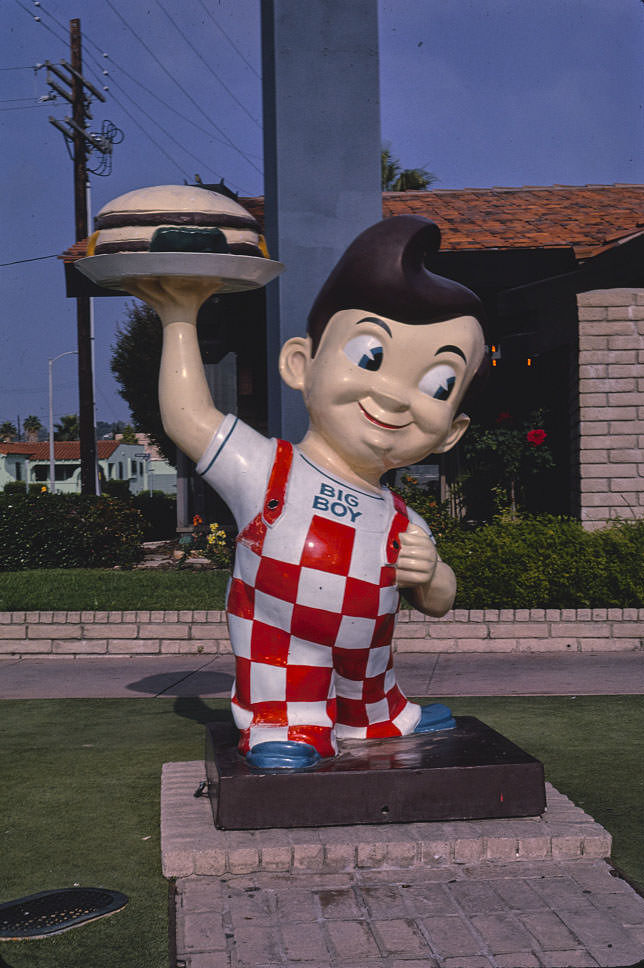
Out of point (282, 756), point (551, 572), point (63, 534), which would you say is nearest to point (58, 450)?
point (63, 534)

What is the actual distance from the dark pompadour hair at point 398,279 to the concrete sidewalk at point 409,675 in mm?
3827

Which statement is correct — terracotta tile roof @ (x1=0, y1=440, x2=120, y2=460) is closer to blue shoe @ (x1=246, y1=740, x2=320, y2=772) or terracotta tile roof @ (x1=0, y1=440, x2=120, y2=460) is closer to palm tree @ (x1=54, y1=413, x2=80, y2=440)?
palm tree @ (x1=54, y1=413, x2=80, y2=440)

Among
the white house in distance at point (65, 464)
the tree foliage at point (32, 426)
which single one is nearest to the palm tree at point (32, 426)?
the tree foliage at point (32, 426)

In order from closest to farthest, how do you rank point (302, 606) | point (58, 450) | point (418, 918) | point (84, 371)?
1. point (418, 918)
2. point (302, 606)
3. point (84, 371)
4. point (58, 450)

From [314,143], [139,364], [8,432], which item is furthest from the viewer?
[8,432]

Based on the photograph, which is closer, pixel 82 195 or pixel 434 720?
pixel 434 720

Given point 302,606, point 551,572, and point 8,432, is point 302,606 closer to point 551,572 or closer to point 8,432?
point 551,572

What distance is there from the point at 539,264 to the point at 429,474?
16.3 feet

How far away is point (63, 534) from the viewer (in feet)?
45.2

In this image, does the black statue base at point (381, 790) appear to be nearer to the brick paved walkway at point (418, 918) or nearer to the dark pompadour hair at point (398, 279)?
the brick paved walkway at point (418, 918)

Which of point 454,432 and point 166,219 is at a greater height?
point 166,219

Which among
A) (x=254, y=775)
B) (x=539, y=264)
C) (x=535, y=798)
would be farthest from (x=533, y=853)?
(x=539, y=264)

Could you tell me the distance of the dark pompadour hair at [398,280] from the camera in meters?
3.99

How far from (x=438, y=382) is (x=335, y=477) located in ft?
1.82
